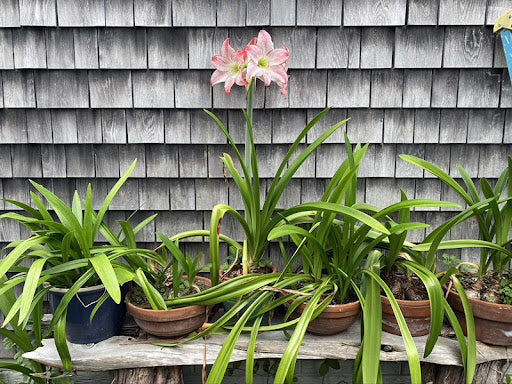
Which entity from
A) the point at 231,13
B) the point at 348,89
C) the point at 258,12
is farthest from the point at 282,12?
the point at 348,89

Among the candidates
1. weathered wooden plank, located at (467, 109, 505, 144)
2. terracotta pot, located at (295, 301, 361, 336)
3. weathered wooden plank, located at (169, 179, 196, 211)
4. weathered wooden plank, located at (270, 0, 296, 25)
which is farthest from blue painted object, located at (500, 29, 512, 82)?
weathered wooden plank, located at (169, 179, 196, 211)

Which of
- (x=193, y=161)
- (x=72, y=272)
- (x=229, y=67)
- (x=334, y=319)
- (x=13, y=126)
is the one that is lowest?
(x=334, y=319)

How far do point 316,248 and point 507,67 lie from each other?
46.0 inches

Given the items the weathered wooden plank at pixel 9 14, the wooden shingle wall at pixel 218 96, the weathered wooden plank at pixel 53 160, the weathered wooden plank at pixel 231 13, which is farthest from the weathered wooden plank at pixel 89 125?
the weathered wooden plank at pixel 231 13

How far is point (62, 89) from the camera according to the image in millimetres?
1995

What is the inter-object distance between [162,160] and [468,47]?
1.45 metres

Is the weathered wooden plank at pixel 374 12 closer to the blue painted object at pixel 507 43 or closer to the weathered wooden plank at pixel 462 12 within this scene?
the weathered wooden plank at pixel 462 12

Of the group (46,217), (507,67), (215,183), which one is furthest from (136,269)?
(507,67)

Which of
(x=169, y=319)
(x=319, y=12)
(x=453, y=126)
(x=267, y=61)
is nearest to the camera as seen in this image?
(x=169, y=319)

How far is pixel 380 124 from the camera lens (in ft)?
6.68

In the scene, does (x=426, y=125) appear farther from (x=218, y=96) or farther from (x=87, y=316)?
(x=87, y=316)

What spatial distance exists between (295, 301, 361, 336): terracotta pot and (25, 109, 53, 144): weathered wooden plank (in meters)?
1.36

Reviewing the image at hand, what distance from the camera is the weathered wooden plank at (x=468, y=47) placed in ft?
6.33

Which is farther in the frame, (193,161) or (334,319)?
(193,161)
